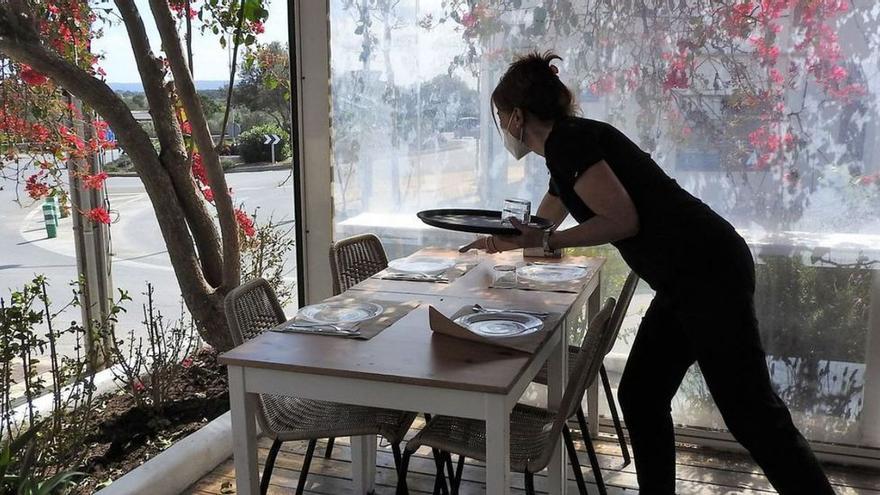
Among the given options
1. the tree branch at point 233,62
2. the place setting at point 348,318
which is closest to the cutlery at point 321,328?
the place setting at point 348,318

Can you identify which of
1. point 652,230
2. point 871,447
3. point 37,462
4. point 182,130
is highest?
point 182,130

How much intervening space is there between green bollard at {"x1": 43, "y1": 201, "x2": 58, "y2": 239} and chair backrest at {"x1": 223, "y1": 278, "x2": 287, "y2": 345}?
5.92 ft

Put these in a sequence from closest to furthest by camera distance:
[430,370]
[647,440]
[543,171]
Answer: [430,370]
[647,440]
[543,171]

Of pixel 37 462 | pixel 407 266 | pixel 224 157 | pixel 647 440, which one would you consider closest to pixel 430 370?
pixel 647 440

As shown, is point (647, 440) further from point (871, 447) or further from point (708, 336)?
point (871, 447)

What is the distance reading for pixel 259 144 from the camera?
13.2 ft

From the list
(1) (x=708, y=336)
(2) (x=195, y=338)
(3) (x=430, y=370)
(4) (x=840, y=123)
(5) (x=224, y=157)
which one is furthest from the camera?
(5) (x=224, y=157)

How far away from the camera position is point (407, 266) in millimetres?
2859

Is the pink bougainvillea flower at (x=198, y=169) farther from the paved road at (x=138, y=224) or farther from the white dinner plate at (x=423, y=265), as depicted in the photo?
the white dinner plate at (x=423, y=265)

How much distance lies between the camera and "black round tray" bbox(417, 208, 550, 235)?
233 cm

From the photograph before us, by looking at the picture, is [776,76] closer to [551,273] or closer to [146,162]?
[551,273]

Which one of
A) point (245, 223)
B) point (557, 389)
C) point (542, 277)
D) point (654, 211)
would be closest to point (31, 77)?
point (245, 223)

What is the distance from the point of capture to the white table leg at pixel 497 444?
170 centimetres

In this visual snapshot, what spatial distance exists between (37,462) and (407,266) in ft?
4.47
